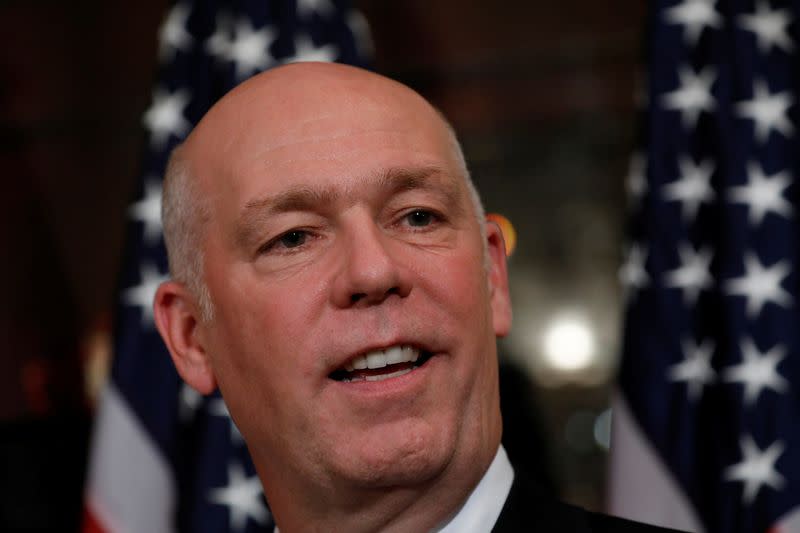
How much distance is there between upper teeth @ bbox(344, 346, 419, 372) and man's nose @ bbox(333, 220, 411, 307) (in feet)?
0.24

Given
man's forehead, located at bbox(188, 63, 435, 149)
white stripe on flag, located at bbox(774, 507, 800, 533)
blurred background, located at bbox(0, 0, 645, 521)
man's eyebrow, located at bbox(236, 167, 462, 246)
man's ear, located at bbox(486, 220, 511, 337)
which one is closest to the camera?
man's eyebrow, located at bbox(236, 167, 462, 246)

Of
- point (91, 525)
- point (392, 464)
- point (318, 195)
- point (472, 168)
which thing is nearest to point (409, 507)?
point (392, 464)

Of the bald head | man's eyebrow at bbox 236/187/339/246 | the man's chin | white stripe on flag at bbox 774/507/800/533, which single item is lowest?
the man's chin

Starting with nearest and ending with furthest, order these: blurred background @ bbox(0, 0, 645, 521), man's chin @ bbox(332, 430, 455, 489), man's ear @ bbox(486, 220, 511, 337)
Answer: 1. man's chin @ bbox(332, 430, 455, 489)
2. man's ear @ bbox(486, 220, 511, 337)
3. blurred background @ bbox(0, 0, 645, 521)

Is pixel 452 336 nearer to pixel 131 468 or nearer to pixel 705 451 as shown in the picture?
pixel 705 451

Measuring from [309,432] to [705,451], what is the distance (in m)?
1.50

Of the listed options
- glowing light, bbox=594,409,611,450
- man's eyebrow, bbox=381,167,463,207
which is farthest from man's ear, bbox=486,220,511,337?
glowing light, bbox=594,409,611,450

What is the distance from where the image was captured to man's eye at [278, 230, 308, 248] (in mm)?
1365

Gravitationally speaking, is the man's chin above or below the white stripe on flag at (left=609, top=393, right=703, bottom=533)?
below

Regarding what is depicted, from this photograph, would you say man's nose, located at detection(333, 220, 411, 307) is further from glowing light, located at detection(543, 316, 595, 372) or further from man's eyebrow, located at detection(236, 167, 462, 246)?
glowing light, located at detection(543, 316, 595, 372)

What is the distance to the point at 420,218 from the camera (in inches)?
55.5

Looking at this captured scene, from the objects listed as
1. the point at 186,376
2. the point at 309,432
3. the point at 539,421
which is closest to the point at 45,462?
the point at 539,421

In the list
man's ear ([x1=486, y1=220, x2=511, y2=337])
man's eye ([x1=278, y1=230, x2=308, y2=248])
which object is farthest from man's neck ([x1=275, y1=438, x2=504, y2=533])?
man's eye ([x1=278, y1=230, x2=308, y2=248])

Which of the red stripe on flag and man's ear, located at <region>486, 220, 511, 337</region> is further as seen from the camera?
the red stripe on flag
